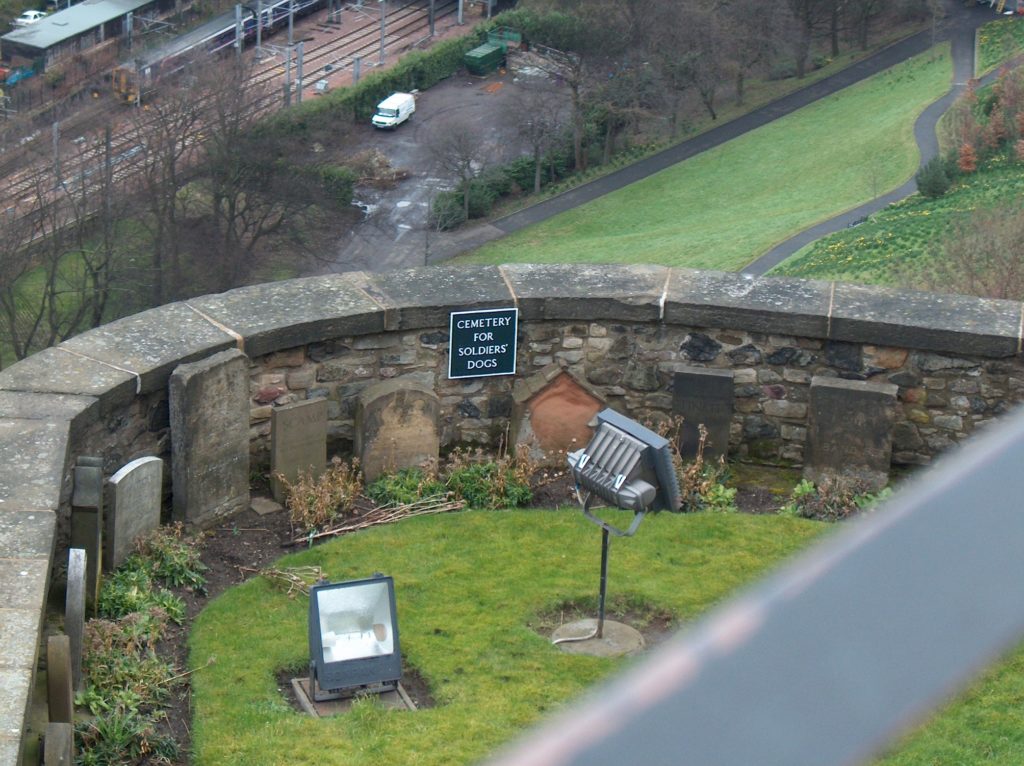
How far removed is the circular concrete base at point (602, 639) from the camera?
18.2 feet

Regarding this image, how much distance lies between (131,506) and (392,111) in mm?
49497

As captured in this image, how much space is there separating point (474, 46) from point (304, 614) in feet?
185

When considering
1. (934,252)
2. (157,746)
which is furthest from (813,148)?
(157,746)

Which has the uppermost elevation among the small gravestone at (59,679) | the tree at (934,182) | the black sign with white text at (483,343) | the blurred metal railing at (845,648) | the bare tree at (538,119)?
the bare tree at (538,119)

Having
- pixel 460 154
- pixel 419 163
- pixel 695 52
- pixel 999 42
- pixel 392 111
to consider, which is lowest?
pixel 419 163

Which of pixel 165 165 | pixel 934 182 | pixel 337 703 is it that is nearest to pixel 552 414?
pixel 337 703

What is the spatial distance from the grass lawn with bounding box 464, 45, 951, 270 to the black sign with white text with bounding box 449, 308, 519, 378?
25.1m

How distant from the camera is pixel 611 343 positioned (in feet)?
23.6

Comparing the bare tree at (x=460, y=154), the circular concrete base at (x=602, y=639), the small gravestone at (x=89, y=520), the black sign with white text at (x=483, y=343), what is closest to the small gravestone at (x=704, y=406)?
the black sign with white text at (x=483, y=343)

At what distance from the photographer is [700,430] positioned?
23.0ft

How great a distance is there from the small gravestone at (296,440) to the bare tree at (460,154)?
40.0 m

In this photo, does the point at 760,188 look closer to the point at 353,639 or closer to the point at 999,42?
the point at 999,42

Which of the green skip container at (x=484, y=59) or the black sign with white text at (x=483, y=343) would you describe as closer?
the black sign with white text at (x=483, y=343)

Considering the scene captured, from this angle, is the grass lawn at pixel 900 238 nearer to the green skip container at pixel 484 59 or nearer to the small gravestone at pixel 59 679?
the small gravestone at pixel 59 679
